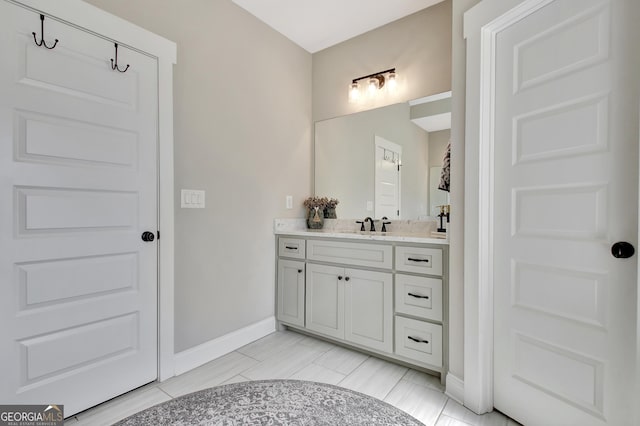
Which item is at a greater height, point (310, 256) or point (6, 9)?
point (6, 9)

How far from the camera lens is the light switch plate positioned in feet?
6.75

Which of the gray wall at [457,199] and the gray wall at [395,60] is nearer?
the gray wall at [457,199]

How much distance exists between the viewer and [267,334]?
265cm

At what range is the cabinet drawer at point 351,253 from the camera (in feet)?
7.06

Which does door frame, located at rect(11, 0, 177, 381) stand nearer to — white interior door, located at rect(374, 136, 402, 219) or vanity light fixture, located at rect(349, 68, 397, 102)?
vanity light fixture, located at rect(349, 68, 397, 102)

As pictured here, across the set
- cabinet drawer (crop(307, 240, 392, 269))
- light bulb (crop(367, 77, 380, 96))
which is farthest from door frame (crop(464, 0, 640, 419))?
light bulb (crop(367, 77, 380, 96))

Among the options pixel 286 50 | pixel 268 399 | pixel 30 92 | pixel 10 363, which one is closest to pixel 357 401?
pixel 268 399

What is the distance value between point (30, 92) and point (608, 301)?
2.68m

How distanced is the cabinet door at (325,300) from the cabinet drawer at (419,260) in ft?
1.59

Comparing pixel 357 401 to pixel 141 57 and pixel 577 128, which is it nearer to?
pixel 577 128

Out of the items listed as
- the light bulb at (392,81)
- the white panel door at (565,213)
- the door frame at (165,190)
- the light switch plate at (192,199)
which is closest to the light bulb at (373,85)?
the light bulb at (392,81)

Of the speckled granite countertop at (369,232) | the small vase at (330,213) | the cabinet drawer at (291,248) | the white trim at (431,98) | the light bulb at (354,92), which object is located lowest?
the cabinet drawer at (291,248)

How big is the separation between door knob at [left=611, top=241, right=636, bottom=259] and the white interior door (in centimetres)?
154

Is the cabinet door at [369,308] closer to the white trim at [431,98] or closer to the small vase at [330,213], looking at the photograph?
the small vase at [330,213]
